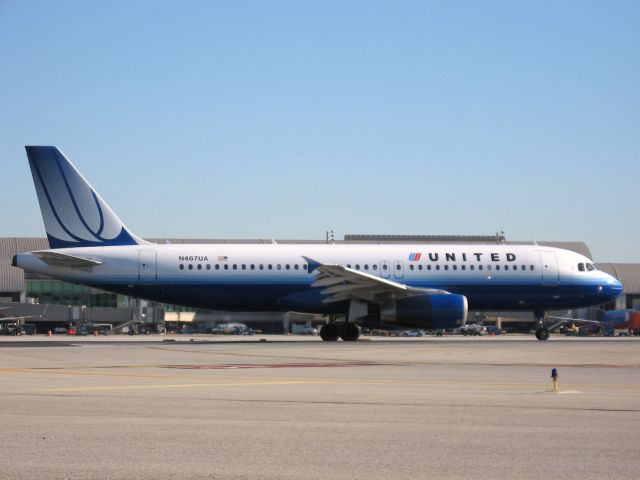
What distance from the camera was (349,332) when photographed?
152 ft

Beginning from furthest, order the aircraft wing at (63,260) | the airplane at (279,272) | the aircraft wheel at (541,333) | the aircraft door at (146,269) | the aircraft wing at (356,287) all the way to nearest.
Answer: the aircraft wheel at (541,333), the aircraft door at (146,269), the airplane at (279,272), the aircraft wing at (63,260), the aircraft wing at (356,287)

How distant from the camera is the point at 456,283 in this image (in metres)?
47.2

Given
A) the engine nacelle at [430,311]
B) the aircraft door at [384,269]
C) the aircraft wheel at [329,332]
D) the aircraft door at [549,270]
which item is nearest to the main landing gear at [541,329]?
the aircraft door at [549,270]

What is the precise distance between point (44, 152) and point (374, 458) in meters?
37.6

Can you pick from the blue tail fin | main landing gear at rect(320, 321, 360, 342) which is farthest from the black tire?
the blue tail fin

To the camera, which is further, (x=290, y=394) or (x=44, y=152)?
(x=44, y=152)

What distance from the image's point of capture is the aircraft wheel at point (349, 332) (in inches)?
1822

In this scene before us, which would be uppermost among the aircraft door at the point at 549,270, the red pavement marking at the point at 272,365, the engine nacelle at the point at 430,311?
the aircraft door at the point at 549,270

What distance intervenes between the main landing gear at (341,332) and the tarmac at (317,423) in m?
20.7

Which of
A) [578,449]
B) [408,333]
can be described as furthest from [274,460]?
[408,333]

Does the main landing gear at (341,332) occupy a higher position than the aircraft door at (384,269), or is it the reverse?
the aircraft door at (384,269)

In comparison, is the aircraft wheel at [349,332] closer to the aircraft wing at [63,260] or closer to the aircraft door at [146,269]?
the aircraft door at [146,269]

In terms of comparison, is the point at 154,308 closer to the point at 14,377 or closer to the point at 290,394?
the point at 14,377

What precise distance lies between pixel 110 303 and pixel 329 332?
43.5 metres
